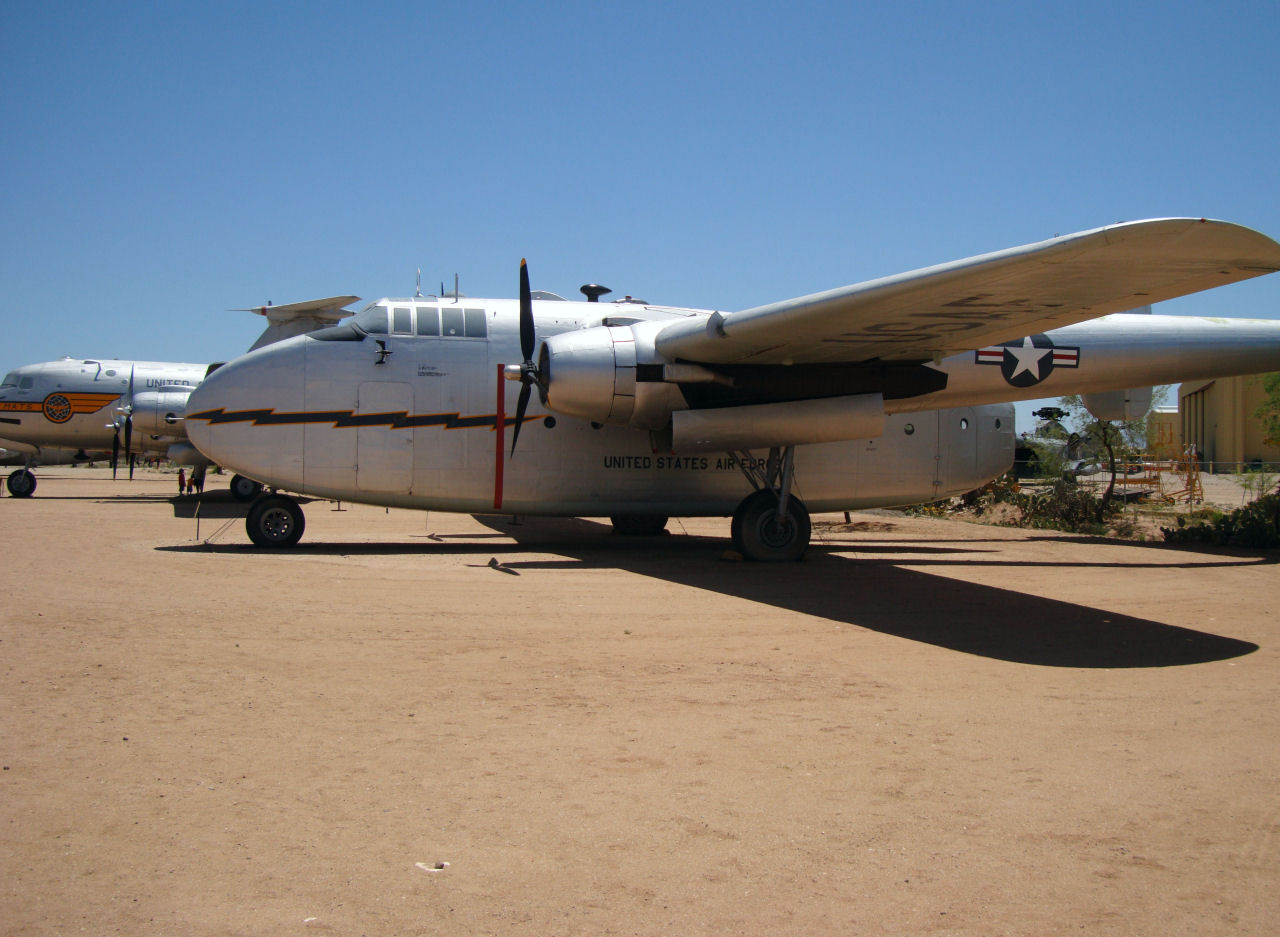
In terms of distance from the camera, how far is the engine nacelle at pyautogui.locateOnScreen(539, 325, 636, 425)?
11.9 metres

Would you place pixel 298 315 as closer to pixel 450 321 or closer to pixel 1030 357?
pixel 450 321

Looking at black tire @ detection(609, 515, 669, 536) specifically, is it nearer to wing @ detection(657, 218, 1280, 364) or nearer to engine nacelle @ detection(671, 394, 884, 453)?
engine nacelle @ detection(671, 394, 884, 453)

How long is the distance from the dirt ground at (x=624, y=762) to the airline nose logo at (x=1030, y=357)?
4.80 m

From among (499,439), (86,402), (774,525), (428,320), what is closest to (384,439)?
(499,439)

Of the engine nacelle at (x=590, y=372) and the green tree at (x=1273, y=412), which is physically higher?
the green tree at (x=1273, y=412)

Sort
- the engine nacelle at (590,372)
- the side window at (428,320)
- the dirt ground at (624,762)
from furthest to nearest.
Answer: the side window at (428,320) < the engine nacelle at (590,372) < the dirt ground at (624,762)

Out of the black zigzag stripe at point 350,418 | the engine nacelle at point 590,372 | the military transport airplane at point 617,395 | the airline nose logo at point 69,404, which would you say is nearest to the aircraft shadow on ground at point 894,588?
the military transport airplane at point 617,395

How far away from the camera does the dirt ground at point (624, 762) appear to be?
10.8ft

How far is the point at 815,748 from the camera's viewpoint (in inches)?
194

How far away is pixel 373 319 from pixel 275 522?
3185 millimetres

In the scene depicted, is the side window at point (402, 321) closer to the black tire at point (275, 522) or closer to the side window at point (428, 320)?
the side window at point (428, 320)

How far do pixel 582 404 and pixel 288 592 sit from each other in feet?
14.6

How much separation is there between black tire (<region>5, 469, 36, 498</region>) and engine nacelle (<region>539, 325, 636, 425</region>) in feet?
79.4

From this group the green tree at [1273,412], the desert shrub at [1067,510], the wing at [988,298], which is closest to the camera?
the wing at [988,298]
